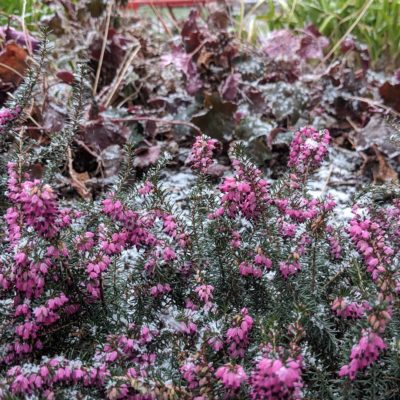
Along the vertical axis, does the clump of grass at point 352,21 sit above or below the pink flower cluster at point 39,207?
below

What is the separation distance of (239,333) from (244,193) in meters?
0.28

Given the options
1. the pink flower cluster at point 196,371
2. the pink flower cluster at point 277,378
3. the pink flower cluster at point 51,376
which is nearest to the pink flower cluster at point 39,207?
the pink flower cluster at point 51,376

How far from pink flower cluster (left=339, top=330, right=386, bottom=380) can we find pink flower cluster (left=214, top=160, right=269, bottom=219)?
0.35 m

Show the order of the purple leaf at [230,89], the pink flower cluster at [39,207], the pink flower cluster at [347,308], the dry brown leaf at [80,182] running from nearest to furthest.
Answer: the pink flower cluster at [39,207] → the pink flower cluster at [347,308] → the dry brown leaf at [80,182] → the purple leaf at [230,89]

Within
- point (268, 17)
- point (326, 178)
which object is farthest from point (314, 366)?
point (268, 17)

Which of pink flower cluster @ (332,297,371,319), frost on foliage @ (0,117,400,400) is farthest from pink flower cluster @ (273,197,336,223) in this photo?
pink flower cluster @ (332,297,371,319)

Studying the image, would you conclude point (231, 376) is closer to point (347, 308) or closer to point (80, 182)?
point (347, 308)

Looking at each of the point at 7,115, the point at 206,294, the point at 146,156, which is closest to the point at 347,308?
the point at 206,294

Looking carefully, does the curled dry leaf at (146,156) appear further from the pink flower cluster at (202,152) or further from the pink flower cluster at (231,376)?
the pink flower cluster at (231,376)

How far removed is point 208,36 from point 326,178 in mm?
974

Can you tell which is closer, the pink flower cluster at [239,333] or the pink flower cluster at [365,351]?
the pink flower cluster at [365,351]

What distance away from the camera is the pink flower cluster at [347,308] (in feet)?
3.50

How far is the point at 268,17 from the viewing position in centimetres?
354

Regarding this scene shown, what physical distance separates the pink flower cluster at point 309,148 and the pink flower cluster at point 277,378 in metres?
0.55
